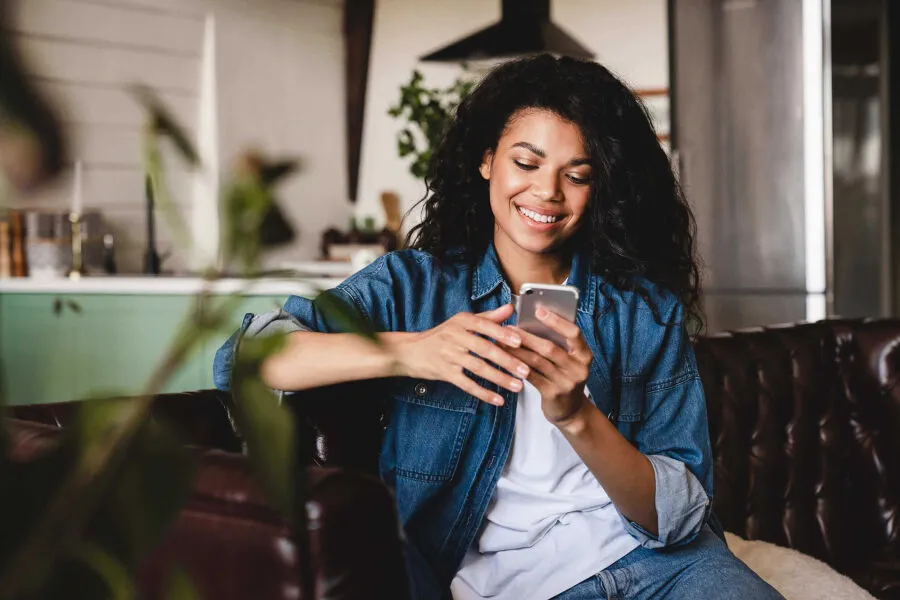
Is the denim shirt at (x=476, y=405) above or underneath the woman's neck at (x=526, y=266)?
underneath

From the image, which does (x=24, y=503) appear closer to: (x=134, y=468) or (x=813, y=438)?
(x=134, y=468)

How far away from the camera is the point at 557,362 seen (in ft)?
3.60

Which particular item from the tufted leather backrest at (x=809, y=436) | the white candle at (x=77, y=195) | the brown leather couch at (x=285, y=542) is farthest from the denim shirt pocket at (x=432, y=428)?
the white candle at (x=77, y=195)

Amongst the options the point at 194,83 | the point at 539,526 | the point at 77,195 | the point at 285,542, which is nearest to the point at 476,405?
the point at 539,526

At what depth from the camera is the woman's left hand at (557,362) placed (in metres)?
1.09

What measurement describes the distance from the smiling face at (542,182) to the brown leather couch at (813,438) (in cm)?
70

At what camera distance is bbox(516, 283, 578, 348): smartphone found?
1.11 metres

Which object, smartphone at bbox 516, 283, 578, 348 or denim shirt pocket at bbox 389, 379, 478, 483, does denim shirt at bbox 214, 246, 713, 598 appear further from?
smartphone at bbox 516, 283, 578, 348

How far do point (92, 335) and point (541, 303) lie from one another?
2.47 metres

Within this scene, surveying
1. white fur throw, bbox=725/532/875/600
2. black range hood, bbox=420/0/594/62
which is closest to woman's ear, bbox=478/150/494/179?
white fur throw, bbox=725/532/875/600

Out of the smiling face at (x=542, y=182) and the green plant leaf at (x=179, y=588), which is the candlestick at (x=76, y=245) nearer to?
the smiling face at (x=542, y=182)

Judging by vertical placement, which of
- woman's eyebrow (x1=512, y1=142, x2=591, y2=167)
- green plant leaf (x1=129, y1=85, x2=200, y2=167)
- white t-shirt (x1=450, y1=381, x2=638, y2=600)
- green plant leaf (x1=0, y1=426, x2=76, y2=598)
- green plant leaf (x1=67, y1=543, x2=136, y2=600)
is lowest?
white t-shirt (x1=450, y1=381, x2=638, y2=600)

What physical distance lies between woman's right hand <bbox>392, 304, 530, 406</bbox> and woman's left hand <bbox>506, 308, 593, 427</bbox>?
0.7 inches

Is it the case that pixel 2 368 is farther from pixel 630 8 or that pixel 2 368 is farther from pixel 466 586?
pixel 630 8
